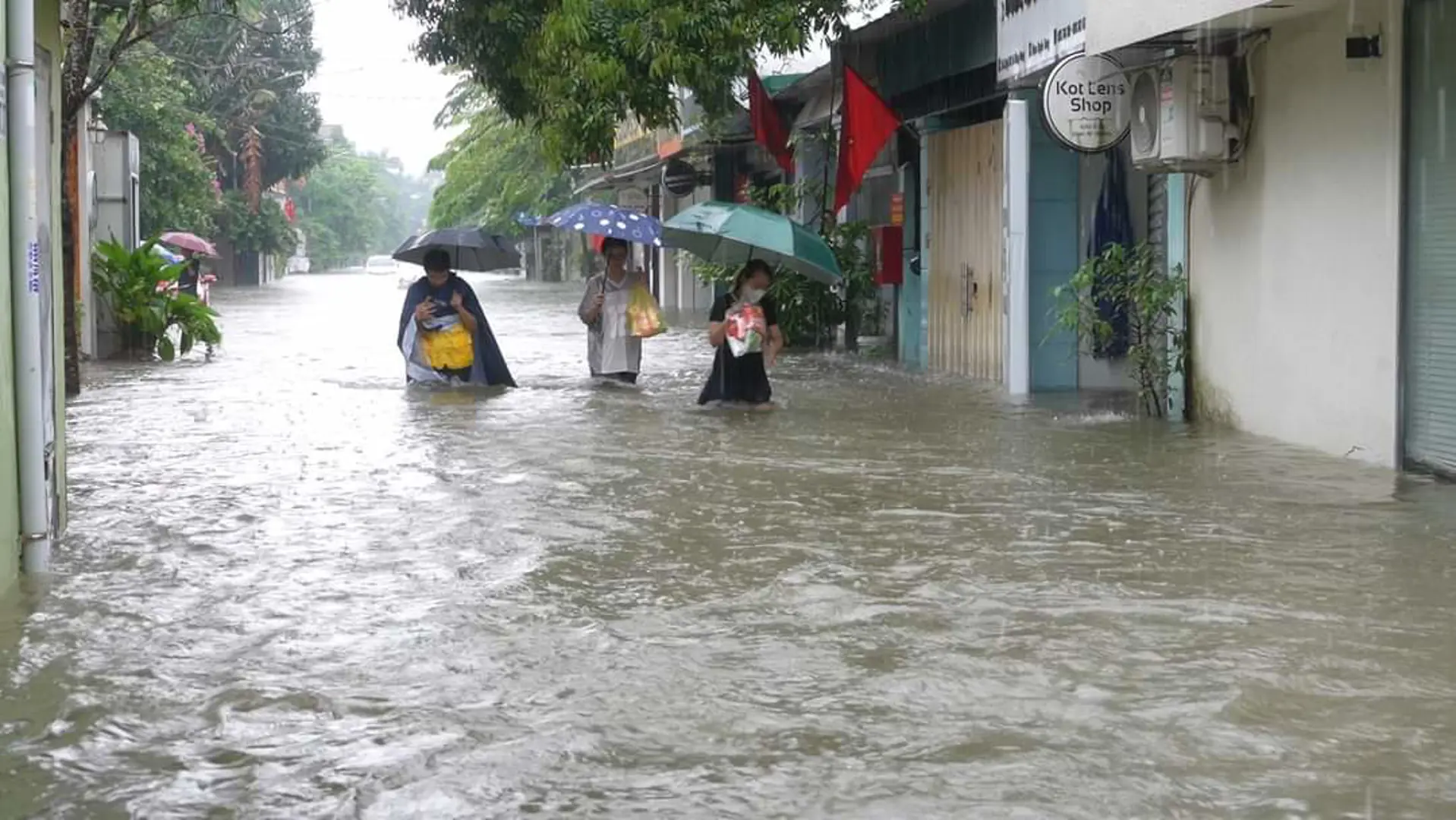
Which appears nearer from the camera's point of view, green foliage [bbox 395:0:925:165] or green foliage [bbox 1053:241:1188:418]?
green foliage [bbox 1053:241:1188:418]

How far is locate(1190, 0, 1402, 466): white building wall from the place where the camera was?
10.9 metres

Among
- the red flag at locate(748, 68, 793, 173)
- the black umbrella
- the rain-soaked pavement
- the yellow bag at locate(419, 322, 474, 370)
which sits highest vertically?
the red flag at locate(748, 68, 793, 173)

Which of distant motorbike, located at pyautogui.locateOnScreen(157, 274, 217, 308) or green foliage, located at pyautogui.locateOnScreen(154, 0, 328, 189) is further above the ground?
green foliage, located at pyautogui.locateOnScreen(154, 0, 328, 189)

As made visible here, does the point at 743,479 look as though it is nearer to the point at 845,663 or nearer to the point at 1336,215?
the point at 1336,215

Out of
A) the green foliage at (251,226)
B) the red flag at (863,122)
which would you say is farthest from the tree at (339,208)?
the red flag at (863,122)

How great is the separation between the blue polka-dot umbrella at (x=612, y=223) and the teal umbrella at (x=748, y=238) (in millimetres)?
585

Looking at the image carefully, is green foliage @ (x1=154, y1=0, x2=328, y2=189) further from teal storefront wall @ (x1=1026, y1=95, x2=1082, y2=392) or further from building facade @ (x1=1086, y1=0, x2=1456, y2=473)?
building facade @ (x1=1086, y1=0, x2=1456, y2=473)

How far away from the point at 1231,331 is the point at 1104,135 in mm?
1647

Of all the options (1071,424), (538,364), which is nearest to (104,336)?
(538,364)

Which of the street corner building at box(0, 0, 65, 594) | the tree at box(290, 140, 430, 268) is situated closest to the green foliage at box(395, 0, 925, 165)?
the street corner building at box(0, 0, 65, 594)

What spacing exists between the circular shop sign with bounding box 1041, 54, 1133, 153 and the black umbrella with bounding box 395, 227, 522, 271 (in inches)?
229

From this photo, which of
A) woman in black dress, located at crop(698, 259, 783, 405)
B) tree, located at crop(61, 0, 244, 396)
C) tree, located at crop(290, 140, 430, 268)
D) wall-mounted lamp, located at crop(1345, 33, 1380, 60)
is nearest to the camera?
wall-mounted lamp, located at crop(1345, 33, 1380, 60)

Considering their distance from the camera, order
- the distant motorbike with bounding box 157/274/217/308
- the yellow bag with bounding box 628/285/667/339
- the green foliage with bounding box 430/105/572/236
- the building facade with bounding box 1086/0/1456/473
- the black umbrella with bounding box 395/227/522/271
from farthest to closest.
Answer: the green foliage with bounding box 430/105/572/236, the distant motorbike with bounding box 157/274/217/308, the black umbrella with bounding box 395/227/522/271, the yellow bag with bounding box 628/285/667/339, the building facade with bounding box 1086/0/1456/473

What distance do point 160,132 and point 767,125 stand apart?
69.7 feet
